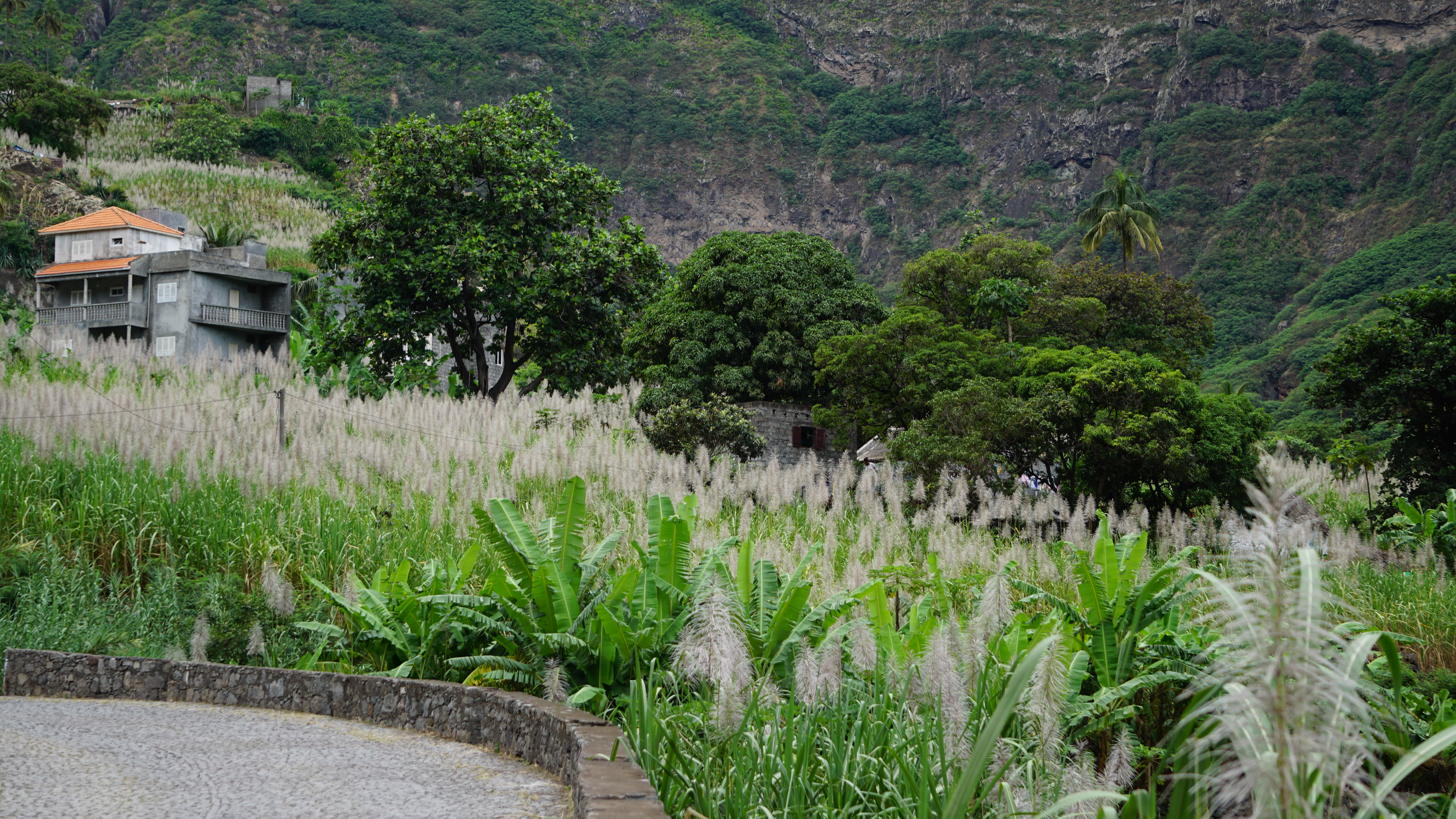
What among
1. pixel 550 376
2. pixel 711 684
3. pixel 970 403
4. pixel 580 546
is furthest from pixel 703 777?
pixel 550 376

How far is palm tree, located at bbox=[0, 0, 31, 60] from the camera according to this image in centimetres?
6444

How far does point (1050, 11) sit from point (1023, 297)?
424 ft

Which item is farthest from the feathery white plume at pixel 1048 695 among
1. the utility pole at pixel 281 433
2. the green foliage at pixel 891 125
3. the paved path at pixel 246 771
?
the green foliage at pixel 891 125

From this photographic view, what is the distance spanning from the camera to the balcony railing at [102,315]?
119ft

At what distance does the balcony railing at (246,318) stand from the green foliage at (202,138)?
97.8ft

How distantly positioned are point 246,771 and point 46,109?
59.3 m

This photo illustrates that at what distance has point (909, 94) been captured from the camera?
148250mm

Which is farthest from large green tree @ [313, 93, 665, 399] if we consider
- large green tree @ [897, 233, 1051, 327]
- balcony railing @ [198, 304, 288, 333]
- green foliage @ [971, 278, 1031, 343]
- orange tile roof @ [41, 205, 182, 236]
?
orange tile roof @ [41, 205, 182, 236]

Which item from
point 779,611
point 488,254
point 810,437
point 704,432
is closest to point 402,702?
point 779,611

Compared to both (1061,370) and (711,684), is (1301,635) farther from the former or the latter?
(1061,370)

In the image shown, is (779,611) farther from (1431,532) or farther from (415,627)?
(1431,532)

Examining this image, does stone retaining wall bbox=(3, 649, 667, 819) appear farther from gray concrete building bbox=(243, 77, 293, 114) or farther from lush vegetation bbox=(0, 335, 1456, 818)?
gray concrete building bbox=(243, 77, 293, 114)

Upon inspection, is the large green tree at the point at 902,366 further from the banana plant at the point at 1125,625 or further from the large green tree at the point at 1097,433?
the banana plant at the point at 1125,625

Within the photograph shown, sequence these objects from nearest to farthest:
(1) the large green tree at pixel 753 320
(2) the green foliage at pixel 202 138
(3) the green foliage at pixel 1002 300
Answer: (1) the large green tree at pixel 753 320, (3) the green foliage at pixel 1002 300, (2) the green foliage at pixel 202 138
